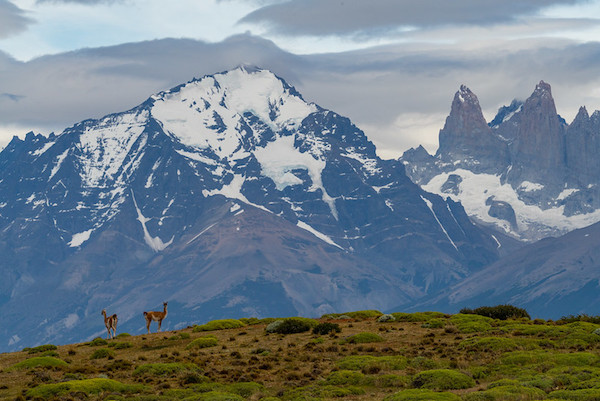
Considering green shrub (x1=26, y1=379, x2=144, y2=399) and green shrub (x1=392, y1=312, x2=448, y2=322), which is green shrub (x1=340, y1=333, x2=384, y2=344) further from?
green shrub (x1=26, y1=379, x2=144, y2=399)

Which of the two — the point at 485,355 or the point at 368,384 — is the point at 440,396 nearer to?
the point at 368,384

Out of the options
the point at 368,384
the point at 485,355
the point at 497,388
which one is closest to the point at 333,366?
the point at 368,384

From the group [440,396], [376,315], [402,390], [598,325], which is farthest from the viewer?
[376,315]

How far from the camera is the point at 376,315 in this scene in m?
115

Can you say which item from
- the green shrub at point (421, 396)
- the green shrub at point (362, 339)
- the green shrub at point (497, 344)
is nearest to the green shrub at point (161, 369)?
the green shrub at point (362, 339)

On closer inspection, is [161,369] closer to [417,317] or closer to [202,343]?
[202,343]

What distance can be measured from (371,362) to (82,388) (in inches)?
787

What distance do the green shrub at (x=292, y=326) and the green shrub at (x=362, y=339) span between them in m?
9.20

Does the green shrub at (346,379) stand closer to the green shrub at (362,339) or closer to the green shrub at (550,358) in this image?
the green shrub at (550,358)

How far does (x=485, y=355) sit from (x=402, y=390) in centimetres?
1290

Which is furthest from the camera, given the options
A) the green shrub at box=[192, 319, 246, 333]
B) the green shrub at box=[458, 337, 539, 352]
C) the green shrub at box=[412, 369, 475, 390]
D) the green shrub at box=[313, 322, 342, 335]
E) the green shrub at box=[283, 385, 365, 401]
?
the green shrub at box=[192, 319, 246, 333]

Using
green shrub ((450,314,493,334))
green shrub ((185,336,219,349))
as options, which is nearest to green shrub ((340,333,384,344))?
green shrub ((450,314,493,334))

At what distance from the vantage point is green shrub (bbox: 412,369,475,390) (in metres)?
66.9

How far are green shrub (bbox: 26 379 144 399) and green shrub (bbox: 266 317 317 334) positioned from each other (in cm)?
2666
